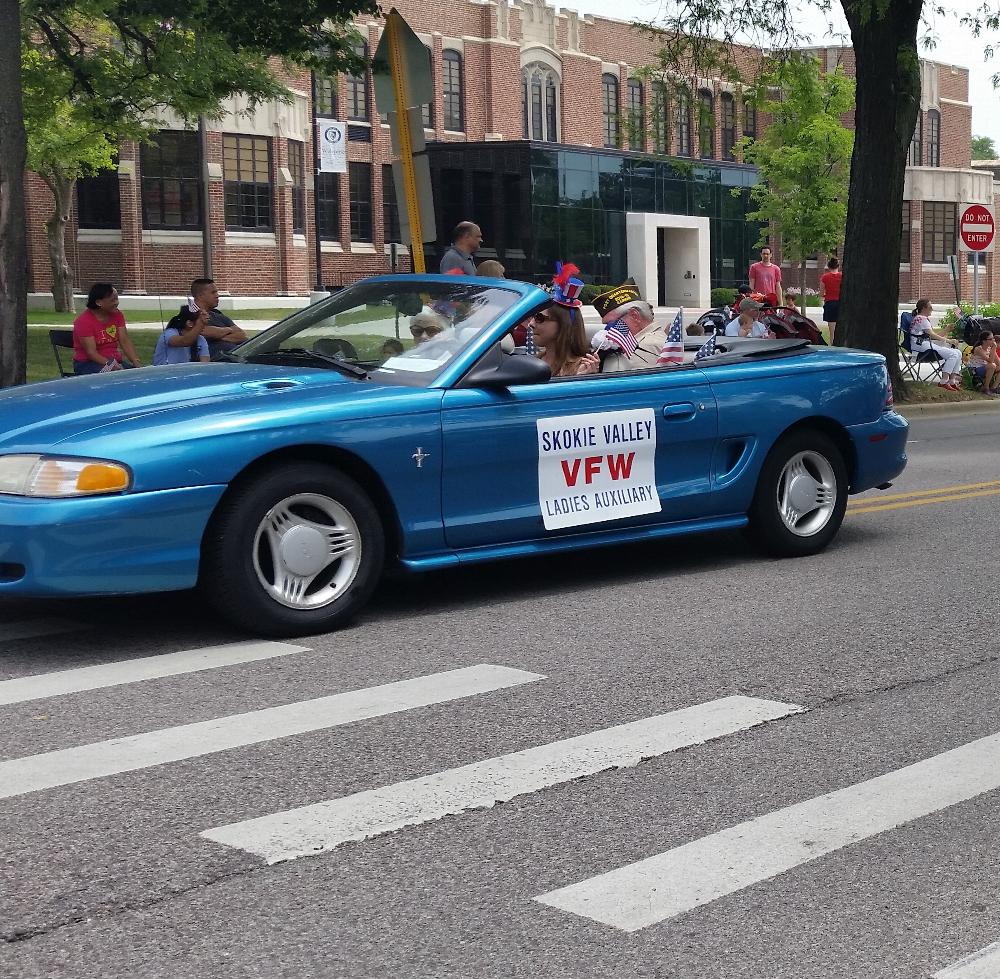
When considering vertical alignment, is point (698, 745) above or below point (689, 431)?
below

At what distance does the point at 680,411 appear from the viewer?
7.83 meters

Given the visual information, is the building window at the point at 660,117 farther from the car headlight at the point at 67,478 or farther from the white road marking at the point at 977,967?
the white road marking at the point at 977,967

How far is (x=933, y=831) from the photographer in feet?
13.9

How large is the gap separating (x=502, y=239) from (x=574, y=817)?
52.6m

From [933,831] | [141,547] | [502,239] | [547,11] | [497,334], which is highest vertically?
[547,11]

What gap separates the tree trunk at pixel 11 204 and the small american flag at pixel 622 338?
8402 millimetres

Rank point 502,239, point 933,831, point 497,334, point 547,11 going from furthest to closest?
point 547,11 → point 502,239 → point 497,334 → point 933,831

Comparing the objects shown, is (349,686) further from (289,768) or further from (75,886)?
(75,886)

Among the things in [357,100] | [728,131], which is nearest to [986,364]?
[357,100]

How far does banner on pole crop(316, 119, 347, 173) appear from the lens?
44906 millimetres

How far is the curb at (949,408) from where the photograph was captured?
20.9m

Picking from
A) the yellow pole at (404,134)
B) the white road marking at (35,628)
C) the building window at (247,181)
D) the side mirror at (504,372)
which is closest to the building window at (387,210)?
the building window at (247,181)

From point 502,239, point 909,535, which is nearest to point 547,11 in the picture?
point 502,239

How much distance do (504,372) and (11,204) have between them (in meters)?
9.36
